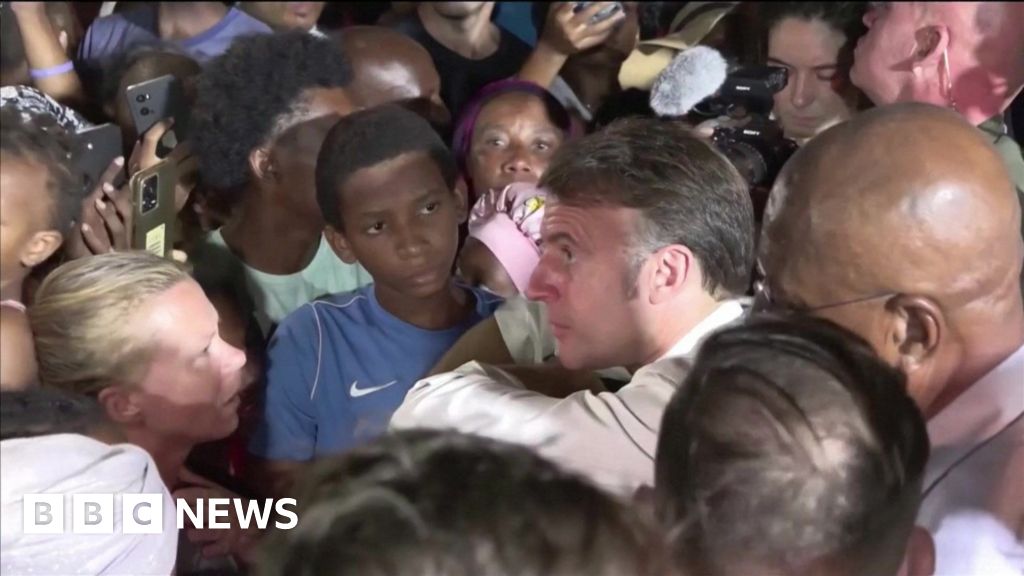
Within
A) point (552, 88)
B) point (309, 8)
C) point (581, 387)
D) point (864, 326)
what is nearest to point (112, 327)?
point (581, 387)

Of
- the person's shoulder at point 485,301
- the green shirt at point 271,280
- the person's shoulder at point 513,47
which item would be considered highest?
the person's shoulder at point 513,47

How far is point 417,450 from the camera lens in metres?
0.49

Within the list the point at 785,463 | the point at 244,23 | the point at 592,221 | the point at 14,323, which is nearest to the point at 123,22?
the point at 244,23

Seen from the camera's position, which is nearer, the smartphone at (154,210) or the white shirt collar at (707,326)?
the white shirt collar at (707,326)

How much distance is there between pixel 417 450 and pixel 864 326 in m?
0.32

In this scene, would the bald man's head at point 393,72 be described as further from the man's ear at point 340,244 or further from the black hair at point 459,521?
the black hair at point 459,521

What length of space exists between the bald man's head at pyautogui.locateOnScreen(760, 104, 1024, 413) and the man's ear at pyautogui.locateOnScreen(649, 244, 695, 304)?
9 cm

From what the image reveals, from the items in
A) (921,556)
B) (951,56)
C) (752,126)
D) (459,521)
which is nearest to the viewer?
(459,521)

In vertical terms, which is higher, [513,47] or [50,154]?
[50,154]

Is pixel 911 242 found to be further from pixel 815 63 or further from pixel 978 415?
pixel 815 63

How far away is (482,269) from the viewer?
103cm

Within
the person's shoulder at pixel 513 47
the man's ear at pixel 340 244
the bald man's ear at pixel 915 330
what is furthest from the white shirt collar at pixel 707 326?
the person's shoulder at pixel 513 47

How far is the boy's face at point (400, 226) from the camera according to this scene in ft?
3.12

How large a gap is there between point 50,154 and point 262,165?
298 mm
